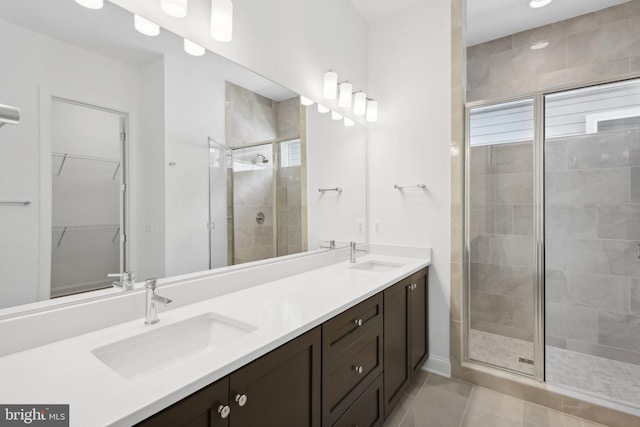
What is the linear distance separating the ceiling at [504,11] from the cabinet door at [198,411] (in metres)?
2.83

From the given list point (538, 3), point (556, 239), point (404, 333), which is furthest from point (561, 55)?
point (404, 333)

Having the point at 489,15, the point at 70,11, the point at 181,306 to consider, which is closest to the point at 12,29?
the point at 70,11

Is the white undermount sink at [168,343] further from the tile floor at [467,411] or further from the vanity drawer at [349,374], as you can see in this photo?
the tile floor at [467,411]

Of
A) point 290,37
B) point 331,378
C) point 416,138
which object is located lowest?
point 331,378

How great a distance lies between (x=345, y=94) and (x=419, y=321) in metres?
1.80

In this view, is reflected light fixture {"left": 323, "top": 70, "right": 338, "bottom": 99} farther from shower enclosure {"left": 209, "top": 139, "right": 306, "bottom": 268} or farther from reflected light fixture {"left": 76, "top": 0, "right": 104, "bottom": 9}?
reflected light fixture {"left": 76, "top": 0, "right": 104, "bottom": 9}

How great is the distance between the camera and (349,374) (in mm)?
1396

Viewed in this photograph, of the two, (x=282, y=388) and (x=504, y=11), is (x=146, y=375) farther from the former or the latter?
(x=504, y=11)

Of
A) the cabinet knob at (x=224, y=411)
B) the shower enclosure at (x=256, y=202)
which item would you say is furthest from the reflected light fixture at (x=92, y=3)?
the cabinet knob at (x=224, y=411)

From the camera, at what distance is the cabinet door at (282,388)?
2.89 ft

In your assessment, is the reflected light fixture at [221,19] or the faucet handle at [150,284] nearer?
the faucet handle at [150,284]

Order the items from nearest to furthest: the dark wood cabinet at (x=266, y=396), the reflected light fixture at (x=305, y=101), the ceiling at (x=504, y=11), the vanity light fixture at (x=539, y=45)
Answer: the dark wood cabinet at (x=266, y=396) → the reflected light fixture at (x=305, y=101) → the ceiling at (x=504, y=11) → the vanity light fixture at (x=539, y=45)

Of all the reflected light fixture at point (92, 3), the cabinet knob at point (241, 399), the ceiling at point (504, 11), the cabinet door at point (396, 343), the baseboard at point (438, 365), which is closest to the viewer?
the cabinet knob at point (241, 399)

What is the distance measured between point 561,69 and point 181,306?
3.41 m
